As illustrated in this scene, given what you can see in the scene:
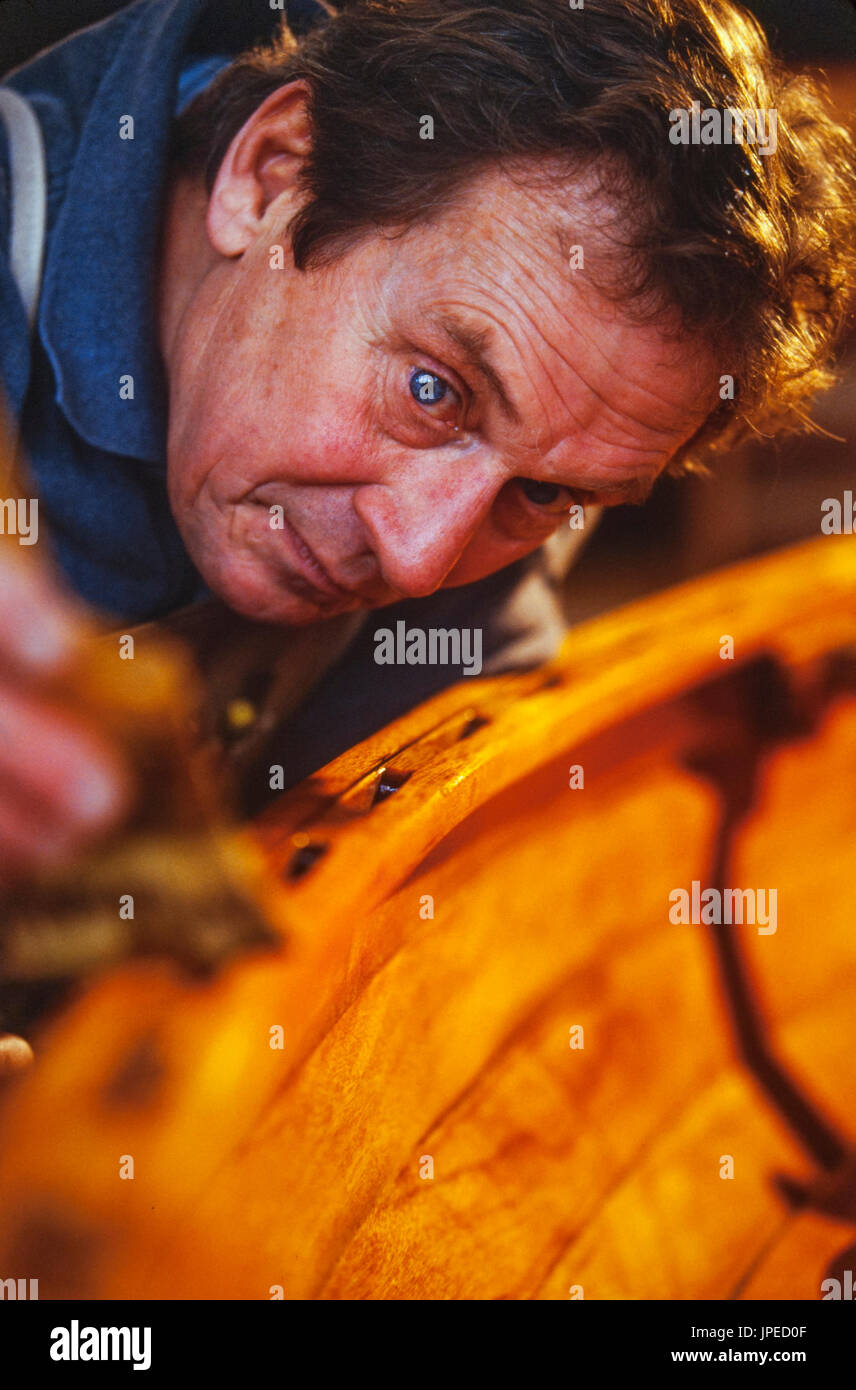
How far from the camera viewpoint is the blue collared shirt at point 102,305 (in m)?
0.47

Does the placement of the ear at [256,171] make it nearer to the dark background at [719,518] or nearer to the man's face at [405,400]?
the man's face at [405,400]

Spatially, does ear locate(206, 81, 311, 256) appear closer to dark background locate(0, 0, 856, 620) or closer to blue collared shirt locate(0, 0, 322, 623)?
blue collared shirt locate(0, 0, 322, 623)

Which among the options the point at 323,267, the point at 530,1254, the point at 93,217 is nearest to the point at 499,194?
the point at 323,267

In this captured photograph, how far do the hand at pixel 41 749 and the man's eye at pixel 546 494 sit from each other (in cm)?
26

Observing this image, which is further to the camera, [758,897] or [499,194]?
[758,897]

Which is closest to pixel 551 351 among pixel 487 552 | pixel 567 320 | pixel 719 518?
pixel 567 320

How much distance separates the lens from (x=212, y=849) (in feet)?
1.11

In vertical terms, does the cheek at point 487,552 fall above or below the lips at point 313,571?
above

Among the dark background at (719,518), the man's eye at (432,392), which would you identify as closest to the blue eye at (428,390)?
the man's eye at (432,392)

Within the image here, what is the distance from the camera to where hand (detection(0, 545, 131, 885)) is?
281 mm

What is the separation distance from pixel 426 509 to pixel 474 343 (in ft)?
0.25

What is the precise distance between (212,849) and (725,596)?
18.5 inches

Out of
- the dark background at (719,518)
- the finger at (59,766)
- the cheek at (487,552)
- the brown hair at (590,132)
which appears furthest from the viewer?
the dark background at (719,518)
